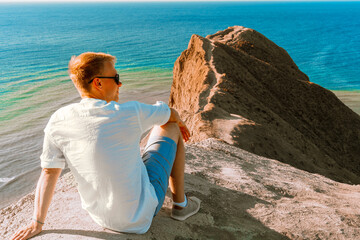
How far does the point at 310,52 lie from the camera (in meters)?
51.5

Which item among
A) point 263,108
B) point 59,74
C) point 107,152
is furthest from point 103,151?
point 59,74

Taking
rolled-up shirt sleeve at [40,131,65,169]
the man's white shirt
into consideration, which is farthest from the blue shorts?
rolled-up shirt sleeve at [40,131,65,169]

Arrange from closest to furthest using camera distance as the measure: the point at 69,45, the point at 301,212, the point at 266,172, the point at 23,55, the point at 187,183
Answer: the point at 301,212
the point at 187,183
the point at 266,172
the point at 23,55
the point at 69,45

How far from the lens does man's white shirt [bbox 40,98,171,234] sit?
2311 millimetres

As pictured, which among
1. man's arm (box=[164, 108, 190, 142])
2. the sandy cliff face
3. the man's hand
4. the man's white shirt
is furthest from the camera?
the sandy cliff face

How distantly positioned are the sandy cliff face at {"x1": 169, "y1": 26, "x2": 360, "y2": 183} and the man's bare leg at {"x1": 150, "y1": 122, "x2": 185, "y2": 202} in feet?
13.1

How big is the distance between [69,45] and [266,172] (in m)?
48.2

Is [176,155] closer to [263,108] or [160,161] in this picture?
[160,161]

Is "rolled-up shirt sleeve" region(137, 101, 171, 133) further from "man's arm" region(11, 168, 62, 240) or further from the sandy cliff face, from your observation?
the sandy cliff face

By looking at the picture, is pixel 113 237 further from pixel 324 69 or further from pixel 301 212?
pixel 324 69

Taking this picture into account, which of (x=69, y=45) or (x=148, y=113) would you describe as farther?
(x=69, y=45)

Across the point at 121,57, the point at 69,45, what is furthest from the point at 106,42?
the point at 121,57

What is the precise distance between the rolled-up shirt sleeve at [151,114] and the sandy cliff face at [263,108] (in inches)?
181

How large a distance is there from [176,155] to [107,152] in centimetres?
99
